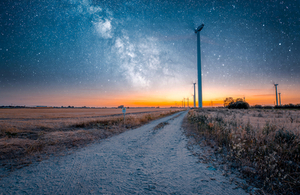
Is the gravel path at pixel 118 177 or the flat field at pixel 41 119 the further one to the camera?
the flat field at pixel 41 119

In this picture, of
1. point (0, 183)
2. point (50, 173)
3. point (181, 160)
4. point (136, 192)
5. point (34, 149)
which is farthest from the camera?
point (34, 149)

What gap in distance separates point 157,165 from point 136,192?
1865 mm

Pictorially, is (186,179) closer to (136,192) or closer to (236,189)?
(236,189)

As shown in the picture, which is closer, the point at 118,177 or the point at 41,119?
the point at 118,177

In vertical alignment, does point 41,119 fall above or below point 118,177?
below

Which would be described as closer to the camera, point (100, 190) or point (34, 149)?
point (100, 190)

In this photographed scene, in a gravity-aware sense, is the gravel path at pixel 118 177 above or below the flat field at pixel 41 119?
above

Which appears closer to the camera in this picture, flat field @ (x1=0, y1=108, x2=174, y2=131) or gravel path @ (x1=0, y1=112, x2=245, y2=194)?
gravel path @ (x1=0, y1=112, x2=245, y2=194)

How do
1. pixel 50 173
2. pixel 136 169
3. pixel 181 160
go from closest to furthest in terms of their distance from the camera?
pixel 50 173
pixel 136 169
pixel 181 160

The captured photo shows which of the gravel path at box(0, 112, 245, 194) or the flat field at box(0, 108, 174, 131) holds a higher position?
the gravel path at box(0, 112, 245, 194)

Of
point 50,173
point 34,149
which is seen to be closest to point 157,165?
point 50,173

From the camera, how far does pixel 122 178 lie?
411 centimetres

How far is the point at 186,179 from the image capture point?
13.3 ft

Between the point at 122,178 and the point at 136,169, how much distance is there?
76cm
